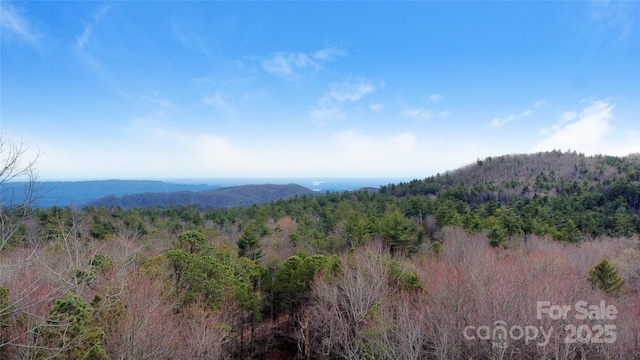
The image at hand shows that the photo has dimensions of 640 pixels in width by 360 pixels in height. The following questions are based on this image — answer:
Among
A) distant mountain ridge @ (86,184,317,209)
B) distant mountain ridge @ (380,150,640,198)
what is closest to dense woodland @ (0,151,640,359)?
distant mountain ridge @ (380,150,640,198)

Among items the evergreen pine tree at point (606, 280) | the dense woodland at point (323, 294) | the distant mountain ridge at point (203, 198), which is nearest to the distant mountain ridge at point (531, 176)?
the dense woodland at point (323, 294)

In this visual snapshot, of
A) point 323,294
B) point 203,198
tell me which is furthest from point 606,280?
point 203,198

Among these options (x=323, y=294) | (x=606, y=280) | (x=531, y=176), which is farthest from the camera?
(x=531, y=176)

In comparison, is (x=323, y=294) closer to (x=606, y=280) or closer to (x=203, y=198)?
(x=606, y=280)

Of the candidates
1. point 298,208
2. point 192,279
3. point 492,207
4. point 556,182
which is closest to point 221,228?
point 298,208

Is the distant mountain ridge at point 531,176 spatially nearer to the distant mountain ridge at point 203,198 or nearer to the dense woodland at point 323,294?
the dense woodland at point 323,294

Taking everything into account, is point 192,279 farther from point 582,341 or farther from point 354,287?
point 582,341

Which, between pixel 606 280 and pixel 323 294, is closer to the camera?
pixel 323 294

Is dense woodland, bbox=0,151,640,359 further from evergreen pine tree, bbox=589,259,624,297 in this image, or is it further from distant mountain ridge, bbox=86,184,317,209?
distant mountain ridge, bbox=86,184,317,209
